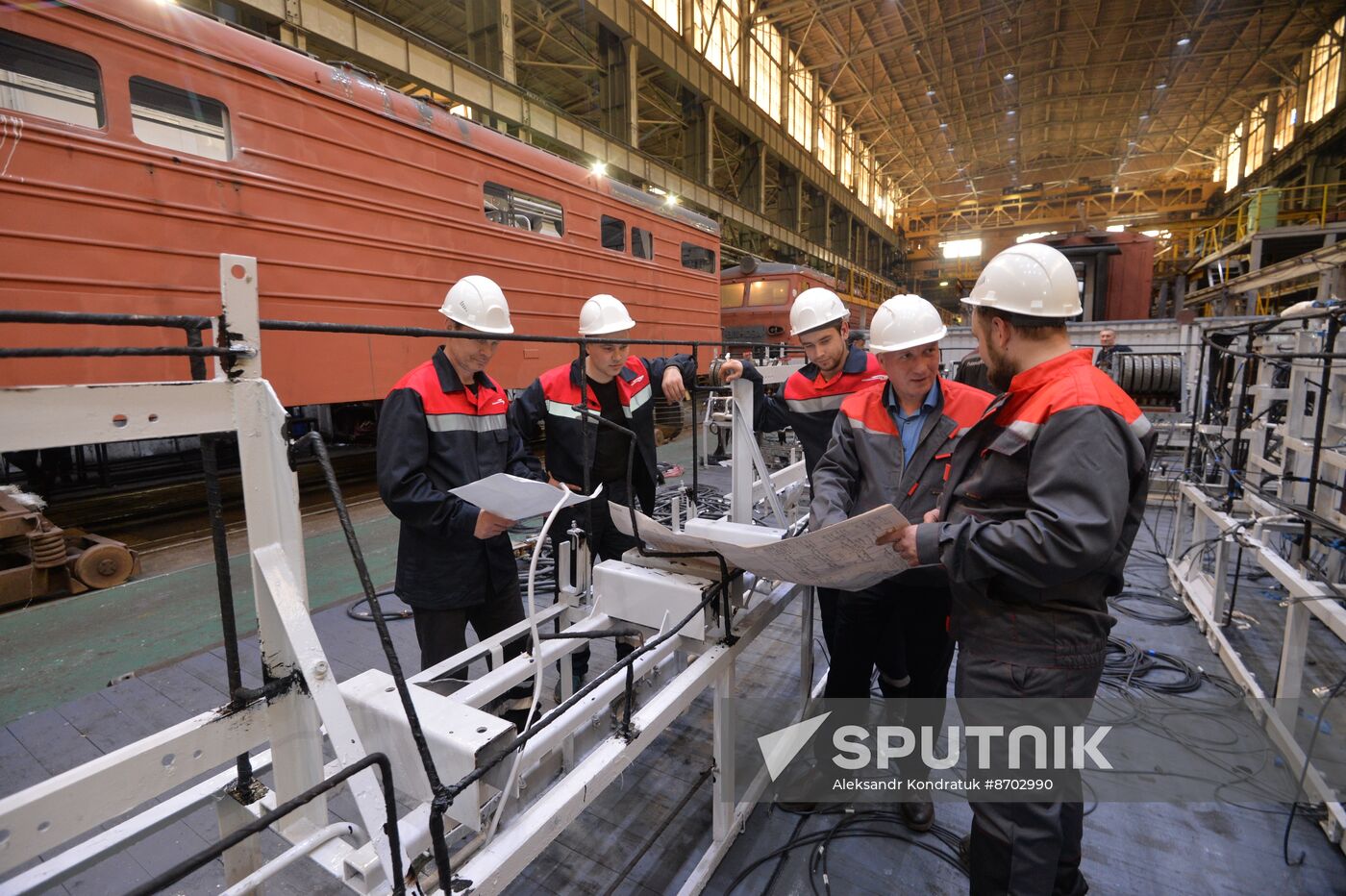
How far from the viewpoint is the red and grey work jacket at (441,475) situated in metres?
1.92

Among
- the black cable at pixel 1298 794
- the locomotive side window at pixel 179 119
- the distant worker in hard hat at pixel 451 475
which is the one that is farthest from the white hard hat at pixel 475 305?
the locomotive side window at pixel 179 119

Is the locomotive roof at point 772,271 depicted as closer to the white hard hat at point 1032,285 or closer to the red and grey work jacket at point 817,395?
the red and grey work jacket at point 817,395

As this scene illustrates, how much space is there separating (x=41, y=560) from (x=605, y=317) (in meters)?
3.76

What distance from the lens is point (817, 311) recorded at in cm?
264

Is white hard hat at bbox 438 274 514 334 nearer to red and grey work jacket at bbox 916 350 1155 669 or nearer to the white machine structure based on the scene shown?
the white machine structure

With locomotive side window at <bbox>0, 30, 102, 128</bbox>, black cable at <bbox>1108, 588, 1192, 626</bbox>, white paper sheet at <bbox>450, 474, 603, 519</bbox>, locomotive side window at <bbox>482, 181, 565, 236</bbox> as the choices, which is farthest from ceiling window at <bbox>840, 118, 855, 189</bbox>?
white paper sheet at <bbox>450, 474, 603, 519</bbox>

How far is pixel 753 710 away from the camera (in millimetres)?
2893

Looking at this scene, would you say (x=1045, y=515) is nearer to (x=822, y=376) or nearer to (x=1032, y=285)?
(x=1032, y=285)

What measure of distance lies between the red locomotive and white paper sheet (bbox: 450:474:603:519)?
3.88 metres

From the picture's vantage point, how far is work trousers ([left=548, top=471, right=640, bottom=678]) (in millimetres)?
2582

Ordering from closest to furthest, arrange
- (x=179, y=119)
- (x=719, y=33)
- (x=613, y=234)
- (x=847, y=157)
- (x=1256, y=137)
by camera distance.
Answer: (x=179, y=119) < (x=613, y=234) < (x=719, y=33) < (x=1256, y=137) < (x=847, y=157)

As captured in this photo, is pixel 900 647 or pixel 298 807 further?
pixel 900 647

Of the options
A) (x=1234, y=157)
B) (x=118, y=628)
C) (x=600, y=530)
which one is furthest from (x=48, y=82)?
(x=1234, y=157)

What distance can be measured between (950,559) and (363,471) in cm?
755
